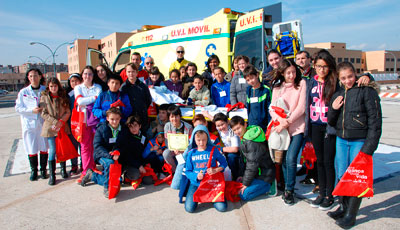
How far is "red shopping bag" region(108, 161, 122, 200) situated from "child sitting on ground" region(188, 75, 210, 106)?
6.59ft

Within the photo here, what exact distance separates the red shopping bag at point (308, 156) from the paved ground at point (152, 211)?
0.82 m

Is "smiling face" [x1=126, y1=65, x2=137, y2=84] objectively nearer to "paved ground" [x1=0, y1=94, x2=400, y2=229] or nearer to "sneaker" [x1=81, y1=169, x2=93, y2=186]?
"sneaker" [x1=81, y1=169, x2=93, y2=186]

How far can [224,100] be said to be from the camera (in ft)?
17.1

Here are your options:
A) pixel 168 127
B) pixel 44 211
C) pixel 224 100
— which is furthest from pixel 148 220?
pixel 224 100

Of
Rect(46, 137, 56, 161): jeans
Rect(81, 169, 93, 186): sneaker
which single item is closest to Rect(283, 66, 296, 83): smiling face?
Rect(81, 169, 93, 186): sneaker

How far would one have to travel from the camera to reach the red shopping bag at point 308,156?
13.5 feet

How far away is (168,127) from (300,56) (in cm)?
249

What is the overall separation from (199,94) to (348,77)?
9.44ft

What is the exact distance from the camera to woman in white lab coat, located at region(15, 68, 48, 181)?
4.61 meters

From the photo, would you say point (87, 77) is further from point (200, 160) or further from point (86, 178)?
point (200, 160)

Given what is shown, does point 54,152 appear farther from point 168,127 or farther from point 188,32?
point 188,32

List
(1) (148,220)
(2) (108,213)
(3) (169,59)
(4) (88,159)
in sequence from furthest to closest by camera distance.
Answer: (3) (169,59), (4) (88,159), (2) (108,213), (1) (148,220)

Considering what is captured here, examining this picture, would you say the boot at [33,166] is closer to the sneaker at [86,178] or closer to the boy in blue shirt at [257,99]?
the sneaker at [86,178]

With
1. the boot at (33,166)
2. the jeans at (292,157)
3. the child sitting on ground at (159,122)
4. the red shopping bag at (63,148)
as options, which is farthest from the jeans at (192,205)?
the boot at (33,166)
